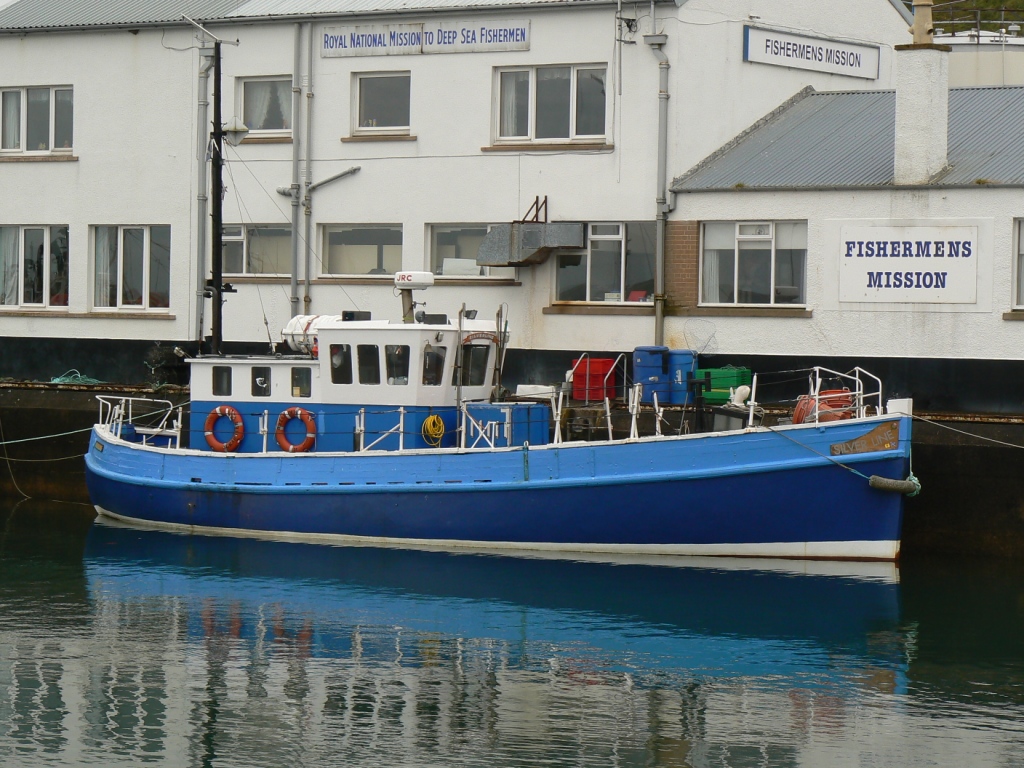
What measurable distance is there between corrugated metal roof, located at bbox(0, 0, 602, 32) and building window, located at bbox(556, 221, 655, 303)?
3.46m

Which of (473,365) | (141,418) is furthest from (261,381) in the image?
(141,418)

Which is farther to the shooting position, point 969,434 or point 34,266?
point 34,266

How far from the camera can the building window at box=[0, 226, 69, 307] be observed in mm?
26109

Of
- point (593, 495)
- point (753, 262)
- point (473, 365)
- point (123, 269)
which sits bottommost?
point (593, 495)

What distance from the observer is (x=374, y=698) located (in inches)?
494

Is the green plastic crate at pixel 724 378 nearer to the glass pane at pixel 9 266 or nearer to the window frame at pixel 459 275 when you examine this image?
the window frame at pixel 459 275

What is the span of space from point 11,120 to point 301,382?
9.79 metres

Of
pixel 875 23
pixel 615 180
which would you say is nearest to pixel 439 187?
pixel 615 180

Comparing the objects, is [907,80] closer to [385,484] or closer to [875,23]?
[875,23]

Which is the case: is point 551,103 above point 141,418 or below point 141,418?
above

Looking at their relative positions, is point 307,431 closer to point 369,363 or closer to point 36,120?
point 369,363

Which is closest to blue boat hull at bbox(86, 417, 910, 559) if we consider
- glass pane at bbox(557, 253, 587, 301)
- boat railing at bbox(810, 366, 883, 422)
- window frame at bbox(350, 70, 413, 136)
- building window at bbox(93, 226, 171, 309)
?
boat railing at bbox(810, 366, 883, 422)

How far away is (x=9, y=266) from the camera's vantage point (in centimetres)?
2652

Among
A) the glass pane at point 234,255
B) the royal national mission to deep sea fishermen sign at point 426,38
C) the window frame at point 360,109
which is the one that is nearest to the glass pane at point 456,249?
the window frame at point 360,109
